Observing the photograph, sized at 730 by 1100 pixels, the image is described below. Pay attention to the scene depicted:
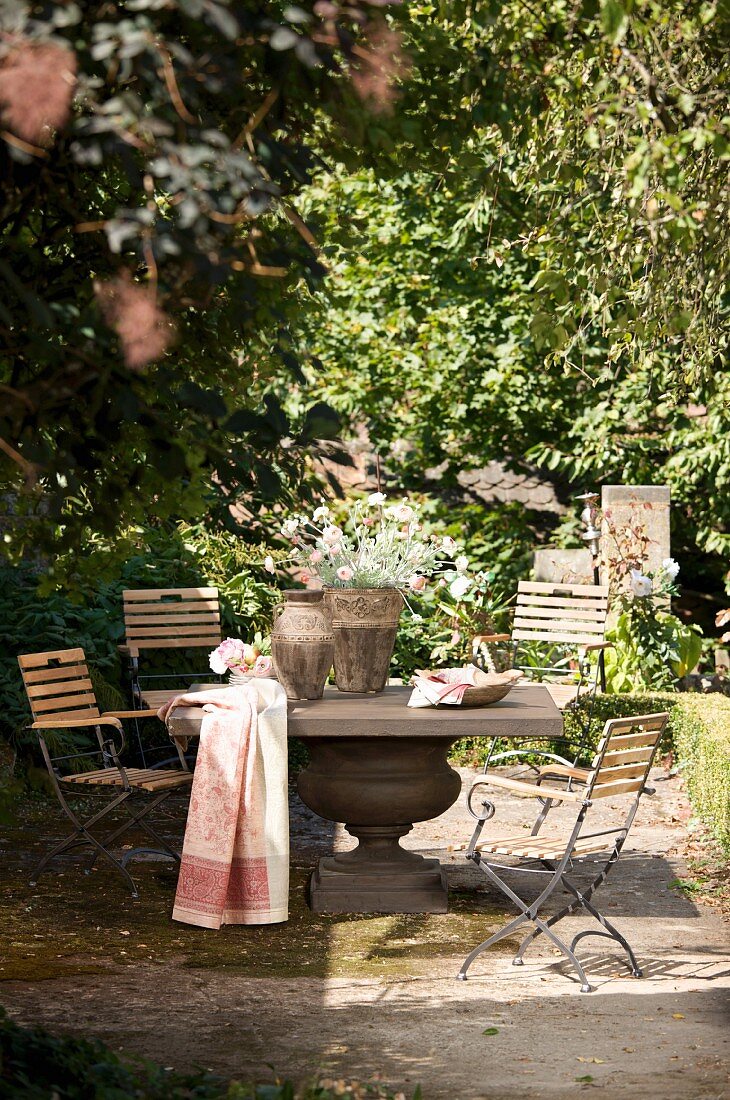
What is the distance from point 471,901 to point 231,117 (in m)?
3.87

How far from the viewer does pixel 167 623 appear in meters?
7.87

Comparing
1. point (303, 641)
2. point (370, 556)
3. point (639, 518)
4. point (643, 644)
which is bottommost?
point (643, 644)

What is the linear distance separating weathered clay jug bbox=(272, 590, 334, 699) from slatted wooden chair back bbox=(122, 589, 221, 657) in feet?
7.43

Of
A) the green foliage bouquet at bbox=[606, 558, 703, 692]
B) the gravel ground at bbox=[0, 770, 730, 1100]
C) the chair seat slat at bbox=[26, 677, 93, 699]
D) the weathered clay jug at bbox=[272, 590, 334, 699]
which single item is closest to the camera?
the gravel ground at bbox=[0, 770, 730, 1100]

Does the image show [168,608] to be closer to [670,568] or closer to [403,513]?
[403,513]

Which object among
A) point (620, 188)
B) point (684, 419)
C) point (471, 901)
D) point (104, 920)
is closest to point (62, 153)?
point (620, 188)

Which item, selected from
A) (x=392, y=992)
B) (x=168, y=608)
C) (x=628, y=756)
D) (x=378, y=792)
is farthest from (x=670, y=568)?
(x=392, y=992)

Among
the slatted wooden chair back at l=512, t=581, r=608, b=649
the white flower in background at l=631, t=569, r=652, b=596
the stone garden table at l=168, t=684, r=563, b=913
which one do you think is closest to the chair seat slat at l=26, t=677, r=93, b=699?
the stone garden table at l=168, t=684, r=563, b=913

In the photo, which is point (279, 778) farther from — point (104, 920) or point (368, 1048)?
point (368, 1048)

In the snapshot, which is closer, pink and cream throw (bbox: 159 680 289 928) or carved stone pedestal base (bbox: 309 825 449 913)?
pink and cream throw (bbox: 159 680 289 928)

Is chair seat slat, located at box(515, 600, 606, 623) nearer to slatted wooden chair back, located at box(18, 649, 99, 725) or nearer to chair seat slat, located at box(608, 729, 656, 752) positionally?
slatted wooden chair back, located at box(18, 649, 99, 725)

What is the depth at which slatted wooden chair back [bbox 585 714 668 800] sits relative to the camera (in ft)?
15.4

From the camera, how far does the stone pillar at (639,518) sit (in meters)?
9.59

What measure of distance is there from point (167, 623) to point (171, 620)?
49 millimetres
